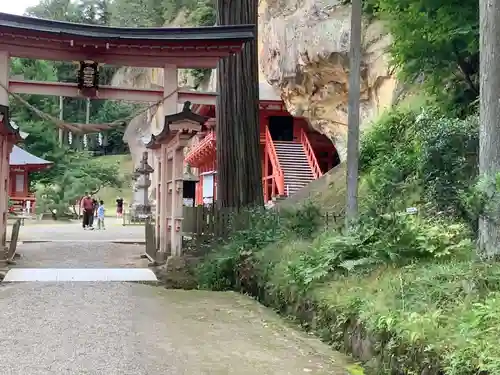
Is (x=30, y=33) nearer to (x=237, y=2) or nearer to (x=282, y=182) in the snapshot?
(x=237, y=2)

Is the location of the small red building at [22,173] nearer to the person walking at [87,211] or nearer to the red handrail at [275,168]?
the person walking at [87,211]

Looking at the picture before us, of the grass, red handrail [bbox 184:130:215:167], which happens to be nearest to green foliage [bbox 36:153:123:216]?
red handrail [bbox 184:130:215:167]

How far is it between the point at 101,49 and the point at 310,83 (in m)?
15.1

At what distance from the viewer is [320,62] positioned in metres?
25.0

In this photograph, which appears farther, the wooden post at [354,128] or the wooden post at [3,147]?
the wooden post at [3,147]

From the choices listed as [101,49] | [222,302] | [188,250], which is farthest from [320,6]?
[222,302]

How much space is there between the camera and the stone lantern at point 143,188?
34.9 m

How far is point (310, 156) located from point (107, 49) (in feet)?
52.4

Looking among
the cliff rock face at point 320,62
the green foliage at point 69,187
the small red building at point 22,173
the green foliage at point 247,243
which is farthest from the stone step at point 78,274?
the small red building at point 22,173

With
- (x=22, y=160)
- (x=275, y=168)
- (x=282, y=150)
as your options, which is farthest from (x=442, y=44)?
(x=22, y=160)

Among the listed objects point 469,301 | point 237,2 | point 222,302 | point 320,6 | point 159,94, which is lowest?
point 222,302

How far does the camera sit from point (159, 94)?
1356cm

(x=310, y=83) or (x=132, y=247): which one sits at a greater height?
(x=310, y=83)

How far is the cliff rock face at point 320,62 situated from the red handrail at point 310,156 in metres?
0.93
